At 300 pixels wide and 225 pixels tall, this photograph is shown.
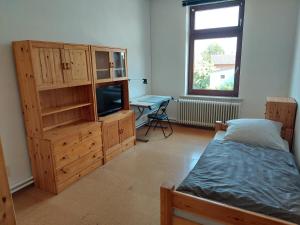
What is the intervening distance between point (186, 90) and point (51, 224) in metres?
3.66

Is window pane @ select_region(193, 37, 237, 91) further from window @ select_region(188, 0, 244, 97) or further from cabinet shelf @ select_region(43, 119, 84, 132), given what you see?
cabinet shelf @ select_region(43, 119, 84, 132)

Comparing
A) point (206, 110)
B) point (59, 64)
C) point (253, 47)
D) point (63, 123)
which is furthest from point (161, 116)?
point (59, 64)

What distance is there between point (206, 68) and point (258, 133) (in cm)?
247

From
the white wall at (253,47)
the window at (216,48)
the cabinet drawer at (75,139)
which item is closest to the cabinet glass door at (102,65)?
the cabinet drawer at (75,139)

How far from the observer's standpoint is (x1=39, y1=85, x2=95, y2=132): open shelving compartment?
8.49ft

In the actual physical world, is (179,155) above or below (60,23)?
below

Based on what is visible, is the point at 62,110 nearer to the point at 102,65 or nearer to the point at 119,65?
the point at 102,65

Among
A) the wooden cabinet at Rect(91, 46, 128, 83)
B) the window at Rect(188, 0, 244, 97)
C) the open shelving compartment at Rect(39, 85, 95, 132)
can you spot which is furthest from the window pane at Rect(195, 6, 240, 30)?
the open shelving compartment at Rect(39, 85, 95, 132)

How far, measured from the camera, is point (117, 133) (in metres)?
3.34

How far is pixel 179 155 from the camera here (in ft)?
11.1

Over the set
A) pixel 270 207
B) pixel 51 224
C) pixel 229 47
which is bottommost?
pixel 51 224

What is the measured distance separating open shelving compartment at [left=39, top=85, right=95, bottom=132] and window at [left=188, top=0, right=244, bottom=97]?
2.57m

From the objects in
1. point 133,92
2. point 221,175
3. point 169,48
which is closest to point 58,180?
point 221,175

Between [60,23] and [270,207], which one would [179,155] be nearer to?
[270,207]
